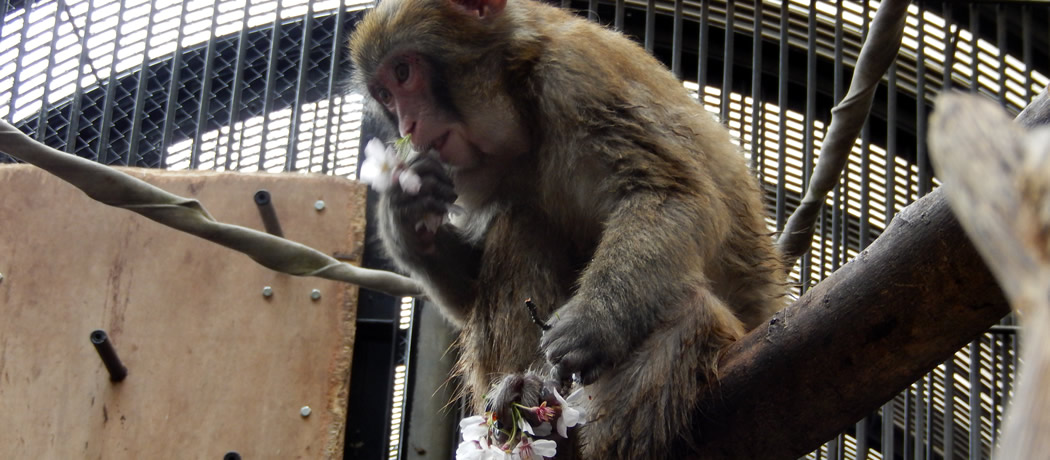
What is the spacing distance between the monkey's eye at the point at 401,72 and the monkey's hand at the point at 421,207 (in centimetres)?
34

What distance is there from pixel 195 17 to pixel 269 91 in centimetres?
71

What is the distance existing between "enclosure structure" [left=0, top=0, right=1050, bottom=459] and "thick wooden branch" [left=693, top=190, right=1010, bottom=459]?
2.48 m

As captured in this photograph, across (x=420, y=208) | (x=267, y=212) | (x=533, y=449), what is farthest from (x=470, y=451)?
(x=267, y=212)

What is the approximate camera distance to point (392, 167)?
3.60 m

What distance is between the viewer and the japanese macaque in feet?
9.75

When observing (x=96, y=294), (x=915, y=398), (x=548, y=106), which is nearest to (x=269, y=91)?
(x=96, y=294)

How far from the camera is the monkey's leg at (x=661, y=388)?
2809 millimetres

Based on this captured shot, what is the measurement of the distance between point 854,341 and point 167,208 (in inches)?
96.2

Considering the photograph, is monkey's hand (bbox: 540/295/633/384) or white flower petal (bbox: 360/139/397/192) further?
white flower petal (bbox: 360/139/397/192)

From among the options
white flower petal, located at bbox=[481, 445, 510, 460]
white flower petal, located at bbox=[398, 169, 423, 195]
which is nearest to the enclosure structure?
white flower petal, located at bbox=[398, 169, 423, 195]

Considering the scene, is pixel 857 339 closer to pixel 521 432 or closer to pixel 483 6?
pixel 521 432

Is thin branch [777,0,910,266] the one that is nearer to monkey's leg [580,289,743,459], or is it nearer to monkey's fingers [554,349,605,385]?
monkey's leg [580,289,743,459]

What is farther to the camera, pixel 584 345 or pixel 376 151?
pixel 376 151

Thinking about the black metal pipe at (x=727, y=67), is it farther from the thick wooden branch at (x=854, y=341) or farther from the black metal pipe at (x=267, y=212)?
the thick wooden branch at (x=854, y=341)
